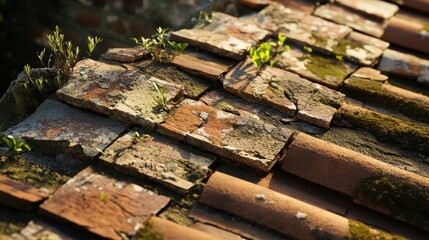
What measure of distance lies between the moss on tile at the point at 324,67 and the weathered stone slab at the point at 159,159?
2.71ft

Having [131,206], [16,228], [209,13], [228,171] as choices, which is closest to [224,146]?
[228,171]

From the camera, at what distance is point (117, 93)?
7.45 feet

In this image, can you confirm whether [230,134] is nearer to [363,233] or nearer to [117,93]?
[117,93]

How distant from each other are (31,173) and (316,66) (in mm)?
1405

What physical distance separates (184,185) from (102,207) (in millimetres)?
290

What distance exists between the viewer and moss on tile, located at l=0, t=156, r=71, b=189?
75.7 inches

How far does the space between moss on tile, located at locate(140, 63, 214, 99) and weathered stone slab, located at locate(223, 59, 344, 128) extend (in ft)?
0.34

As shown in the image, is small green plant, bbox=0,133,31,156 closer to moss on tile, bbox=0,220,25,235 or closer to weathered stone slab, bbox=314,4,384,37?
moss on tile, bbox=0,220,25,235

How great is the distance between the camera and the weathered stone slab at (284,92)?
7.75ft

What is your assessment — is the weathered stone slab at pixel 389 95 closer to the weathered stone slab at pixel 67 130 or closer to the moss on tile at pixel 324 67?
the moss on tile at pixel 324 67

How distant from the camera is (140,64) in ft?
8.30

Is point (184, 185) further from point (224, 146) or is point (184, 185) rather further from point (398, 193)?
point (398, 193)

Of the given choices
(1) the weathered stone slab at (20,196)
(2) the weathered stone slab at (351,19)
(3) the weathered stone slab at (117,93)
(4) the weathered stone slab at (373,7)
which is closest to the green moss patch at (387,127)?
(3) the weathered stone slab at (117,93)

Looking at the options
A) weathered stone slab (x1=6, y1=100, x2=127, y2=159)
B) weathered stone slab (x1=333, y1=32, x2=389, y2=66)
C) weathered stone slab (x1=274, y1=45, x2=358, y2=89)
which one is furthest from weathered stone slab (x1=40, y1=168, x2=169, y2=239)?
weathered stone slab (x1=333, y1=32, x2=389, y2=66)
